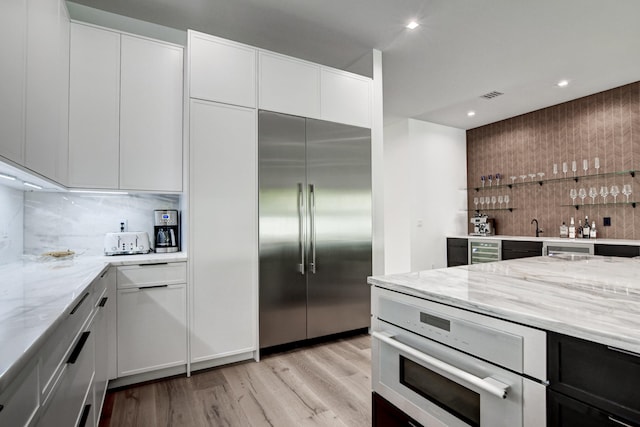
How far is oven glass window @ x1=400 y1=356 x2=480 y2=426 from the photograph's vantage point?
1.04 m

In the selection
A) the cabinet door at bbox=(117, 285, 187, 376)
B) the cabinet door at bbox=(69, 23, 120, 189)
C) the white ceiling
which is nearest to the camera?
the cabinet door at bbox=(117, 285, 187, 376)

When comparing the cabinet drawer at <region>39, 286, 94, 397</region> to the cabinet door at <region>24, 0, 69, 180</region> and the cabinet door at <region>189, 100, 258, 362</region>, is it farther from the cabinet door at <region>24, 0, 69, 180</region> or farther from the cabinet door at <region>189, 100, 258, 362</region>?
the cabinet door at <region>189, 100, 258, 362</region>

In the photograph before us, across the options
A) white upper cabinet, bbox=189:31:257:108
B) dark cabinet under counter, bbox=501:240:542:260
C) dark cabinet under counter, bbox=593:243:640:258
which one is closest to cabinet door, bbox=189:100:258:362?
white upper cabinet, bbox=189:31:257:108

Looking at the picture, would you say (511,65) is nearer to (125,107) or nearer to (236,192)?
(236,192)

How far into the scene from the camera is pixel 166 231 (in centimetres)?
295

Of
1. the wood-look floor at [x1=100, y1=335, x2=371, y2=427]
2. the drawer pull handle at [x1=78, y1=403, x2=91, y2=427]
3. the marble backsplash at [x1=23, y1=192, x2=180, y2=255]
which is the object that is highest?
the marble backsplash at [x1=23, y1=192, x2=180, y2=255]

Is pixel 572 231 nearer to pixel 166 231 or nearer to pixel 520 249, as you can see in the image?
pixel 520 249

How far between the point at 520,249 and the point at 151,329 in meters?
4.86

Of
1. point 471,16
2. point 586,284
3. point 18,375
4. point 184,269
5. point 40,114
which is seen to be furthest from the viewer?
point 471,16

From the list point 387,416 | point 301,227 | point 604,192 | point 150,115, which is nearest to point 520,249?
point 604,192

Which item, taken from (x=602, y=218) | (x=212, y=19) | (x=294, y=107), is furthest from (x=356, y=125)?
(x=602, y=218)

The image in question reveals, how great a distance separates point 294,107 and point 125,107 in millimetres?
1396

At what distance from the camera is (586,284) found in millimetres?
1273

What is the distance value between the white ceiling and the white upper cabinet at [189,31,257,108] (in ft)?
1.16
